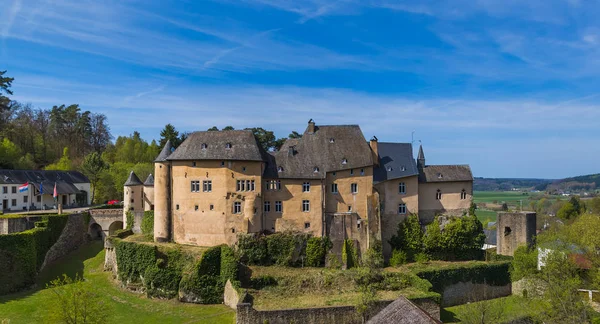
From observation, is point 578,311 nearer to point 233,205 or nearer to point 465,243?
point 465,243

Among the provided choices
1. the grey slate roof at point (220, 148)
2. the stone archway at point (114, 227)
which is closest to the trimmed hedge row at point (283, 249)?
the grey slate roof at point (220, 148)

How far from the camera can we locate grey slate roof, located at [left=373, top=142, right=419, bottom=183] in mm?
39125

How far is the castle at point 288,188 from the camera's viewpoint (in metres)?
36.8

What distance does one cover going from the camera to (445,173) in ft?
135

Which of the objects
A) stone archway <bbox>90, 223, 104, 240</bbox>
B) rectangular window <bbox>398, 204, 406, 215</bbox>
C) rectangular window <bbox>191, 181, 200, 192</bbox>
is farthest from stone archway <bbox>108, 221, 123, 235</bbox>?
rectangular window <bbox>398, 204, 406, 215</bbox>

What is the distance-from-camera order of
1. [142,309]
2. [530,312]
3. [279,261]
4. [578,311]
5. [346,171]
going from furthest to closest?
[346,171], [279,261], [142,309], [530,312], [578,311]

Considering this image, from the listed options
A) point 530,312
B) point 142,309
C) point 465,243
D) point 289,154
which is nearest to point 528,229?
point 465,243

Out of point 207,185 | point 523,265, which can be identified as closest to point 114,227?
point 207,185

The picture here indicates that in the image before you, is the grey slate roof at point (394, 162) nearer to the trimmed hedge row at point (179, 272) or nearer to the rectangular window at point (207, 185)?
the rectangular window at point (207, 185)

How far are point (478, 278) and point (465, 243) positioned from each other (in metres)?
3.37

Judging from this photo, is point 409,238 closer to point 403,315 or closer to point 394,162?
point 394,162

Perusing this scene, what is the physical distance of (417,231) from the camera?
38.7m

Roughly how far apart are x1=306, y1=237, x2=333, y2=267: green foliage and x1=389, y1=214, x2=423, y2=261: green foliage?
6.32m

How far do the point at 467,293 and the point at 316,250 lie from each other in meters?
13.1
